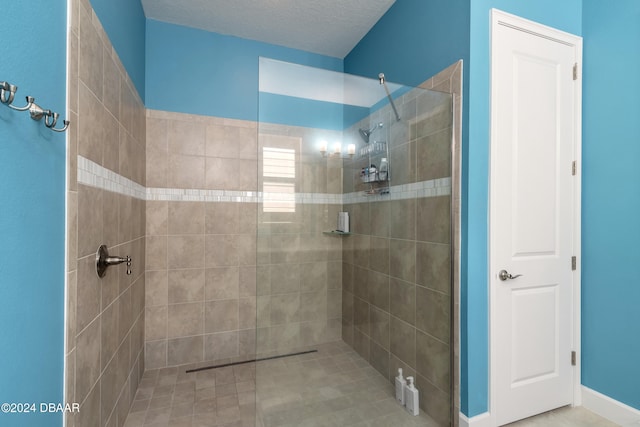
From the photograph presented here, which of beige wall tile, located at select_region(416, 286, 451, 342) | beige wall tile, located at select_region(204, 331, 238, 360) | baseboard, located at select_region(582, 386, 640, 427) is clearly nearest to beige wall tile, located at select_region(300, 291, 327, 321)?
beige wall tile, located at select_region(416, 286, 451, 342)

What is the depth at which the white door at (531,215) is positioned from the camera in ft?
5.49

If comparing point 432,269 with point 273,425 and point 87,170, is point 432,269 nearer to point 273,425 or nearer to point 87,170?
point 273,425

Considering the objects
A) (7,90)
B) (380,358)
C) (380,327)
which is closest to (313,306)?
(380,327)

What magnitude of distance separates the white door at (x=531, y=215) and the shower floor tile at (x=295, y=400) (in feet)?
2.22

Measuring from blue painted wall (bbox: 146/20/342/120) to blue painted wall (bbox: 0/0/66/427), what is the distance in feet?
5.17

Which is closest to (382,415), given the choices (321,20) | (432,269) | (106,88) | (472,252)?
(432,269)

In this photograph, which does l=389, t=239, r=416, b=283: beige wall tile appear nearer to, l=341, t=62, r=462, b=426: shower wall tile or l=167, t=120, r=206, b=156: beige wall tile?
l=341, t=62, r=462, b=426: shower wall tile

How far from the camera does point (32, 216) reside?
0.82 m

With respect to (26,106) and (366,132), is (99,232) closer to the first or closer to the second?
(26,106)

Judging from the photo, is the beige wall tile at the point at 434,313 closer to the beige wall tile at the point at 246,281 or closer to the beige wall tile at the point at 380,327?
the beige wall tile at the point at 380,327

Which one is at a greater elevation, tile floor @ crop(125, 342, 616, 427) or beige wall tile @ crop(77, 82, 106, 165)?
beige wall tile @ crop(77, 82, 106, 165)

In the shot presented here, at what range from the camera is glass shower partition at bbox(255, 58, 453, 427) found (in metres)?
1.58

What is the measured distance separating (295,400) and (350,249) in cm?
90

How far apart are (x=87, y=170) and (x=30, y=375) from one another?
77 centimetres
